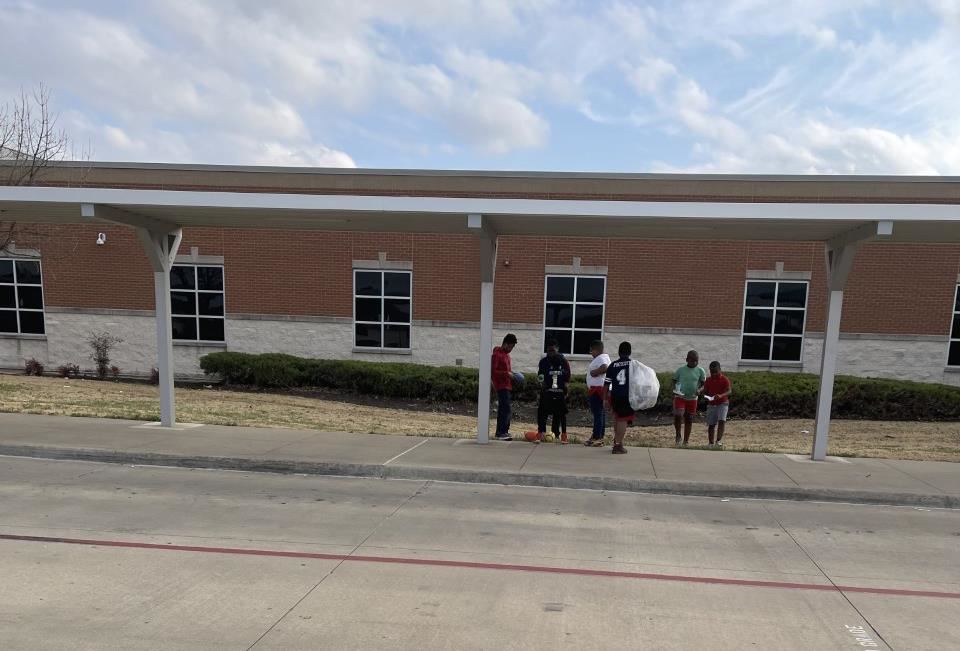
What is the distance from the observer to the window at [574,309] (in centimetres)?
1673

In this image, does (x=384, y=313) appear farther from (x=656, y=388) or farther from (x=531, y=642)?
(x=531, y=642)

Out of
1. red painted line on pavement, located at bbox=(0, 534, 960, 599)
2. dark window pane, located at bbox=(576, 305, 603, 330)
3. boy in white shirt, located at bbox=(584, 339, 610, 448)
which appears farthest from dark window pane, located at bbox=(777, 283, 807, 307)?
red painted line on pavement, located at bbox=(0, 534, 960, 599)

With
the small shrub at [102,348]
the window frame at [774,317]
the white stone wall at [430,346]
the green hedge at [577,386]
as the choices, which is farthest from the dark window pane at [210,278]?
the window frame at [774,317]

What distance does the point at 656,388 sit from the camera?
26.9ft

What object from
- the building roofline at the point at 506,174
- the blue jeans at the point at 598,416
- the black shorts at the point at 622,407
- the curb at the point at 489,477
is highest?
the building roofline at the point at 506,174

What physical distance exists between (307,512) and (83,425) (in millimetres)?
5633

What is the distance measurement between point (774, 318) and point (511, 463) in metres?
11.9

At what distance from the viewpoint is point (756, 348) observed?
1653 cm

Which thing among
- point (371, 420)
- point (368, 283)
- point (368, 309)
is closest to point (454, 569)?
point (371, 420)

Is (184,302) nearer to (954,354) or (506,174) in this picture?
(506,174)

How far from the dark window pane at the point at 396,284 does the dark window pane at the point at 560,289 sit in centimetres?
410

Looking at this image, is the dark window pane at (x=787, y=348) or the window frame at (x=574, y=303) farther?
the window frame at (x=574, y=303)

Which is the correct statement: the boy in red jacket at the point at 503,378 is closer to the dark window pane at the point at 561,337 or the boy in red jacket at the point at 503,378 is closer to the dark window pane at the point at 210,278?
the dark window pane at the point at 561,337

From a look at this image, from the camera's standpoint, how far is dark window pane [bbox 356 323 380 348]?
1739cm
